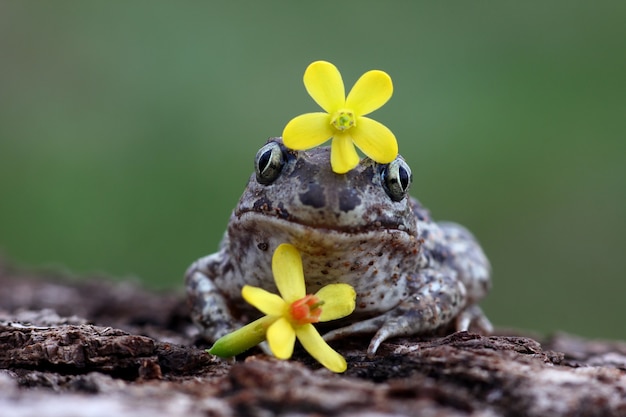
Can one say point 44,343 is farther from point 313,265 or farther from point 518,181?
point 518,181

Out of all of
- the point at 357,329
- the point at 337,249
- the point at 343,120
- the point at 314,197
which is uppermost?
the point at 343,120

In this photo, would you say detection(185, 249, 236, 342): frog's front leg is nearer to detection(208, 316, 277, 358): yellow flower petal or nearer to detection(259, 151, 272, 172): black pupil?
detection(208, 316, 277, 358): yellow flower petal

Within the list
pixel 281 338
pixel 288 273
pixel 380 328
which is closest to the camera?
pixel 281 338

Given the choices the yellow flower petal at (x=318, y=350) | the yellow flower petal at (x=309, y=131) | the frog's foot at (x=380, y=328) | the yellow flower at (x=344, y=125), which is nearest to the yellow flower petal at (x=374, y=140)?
the yellow flower at (x=344, y=125)

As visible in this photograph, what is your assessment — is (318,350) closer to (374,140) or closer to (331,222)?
(331,222)

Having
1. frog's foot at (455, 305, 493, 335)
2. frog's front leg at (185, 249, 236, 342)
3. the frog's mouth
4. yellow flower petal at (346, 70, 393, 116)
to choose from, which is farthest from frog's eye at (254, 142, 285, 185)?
frog's foot at (455, 305, 493, 335)

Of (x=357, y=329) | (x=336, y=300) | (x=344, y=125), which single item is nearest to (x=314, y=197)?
(x=344, y=125)
